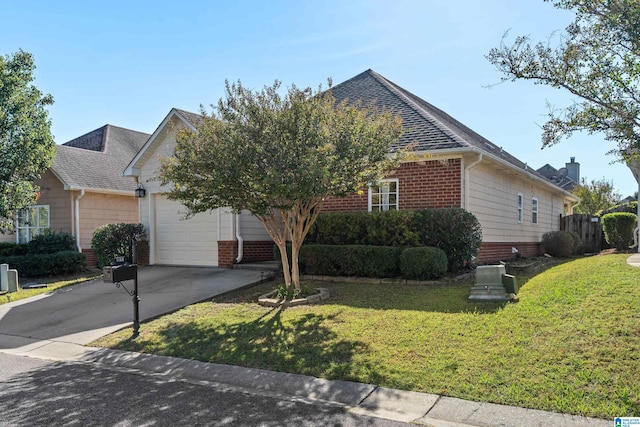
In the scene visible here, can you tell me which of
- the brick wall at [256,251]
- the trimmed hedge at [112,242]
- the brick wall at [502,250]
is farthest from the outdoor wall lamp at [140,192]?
the brick wall at [502,250]

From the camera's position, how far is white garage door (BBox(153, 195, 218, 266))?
1466 centimetres

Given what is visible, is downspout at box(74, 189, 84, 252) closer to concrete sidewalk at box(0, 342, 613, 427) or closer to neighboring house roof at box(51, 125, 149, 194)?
neighboring house roof at box(51, 125, 149, 194)

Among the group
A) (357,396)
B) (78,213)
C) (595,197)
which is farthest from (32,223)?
(595,197)

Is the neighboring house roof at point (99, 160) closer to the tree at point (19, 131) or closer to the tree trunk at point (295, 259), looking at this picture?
the tree at point (19, 131)

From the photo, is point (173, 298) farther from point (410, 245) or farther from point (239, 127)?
point (410, 245)

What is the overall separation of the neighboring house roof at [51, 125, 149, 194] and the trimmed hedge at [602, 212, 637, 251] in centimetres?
1896

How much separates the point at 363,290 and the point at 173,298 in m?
4.19

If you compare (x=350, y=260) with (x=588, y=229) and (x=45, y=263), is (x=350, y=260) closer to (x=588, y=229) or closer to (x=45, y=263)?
(x=45, y=263)

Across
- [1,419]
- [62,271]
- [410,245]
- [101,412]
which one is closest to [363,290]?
[410,245]

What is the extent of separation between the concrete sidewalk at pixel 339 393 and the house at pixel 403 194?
5.36 m

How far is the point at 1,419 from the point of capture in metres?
4.61

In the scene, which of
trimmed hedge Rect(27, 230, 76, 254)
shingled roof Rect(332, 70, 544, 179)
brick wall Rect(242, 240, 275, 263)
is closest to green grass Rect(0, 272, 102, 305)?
trimmed hedge Rect(27, 230, 76, 254)

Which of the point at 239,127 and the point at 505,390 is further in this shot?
the point at 239,127

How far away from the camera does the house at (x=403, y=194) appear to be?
39.3 feet
